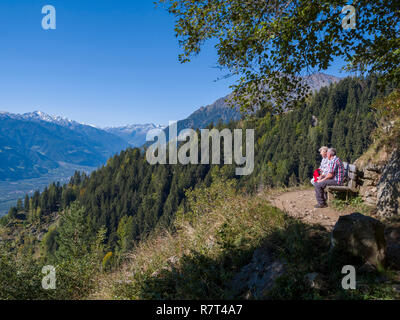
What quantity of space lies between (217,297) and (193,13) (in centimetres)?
590

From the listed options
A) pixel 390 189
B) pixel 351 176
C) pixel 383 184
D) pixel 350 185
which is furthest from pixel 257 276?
pixel 351 176

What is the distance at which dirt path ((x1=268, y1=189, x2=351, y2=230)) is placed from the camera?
6.92 m

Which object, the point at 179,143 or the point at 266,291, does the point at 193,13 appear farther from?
the point at 179,143

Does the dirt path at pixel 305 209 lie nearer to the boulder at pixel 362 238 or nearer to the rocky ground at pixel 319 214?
the rocky ground at pixel 319 214

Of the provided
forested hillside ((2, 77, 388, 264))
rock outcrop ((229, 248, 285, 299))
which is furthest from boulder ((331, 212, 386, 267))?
forested hillside ((2, 77, 388, 264))

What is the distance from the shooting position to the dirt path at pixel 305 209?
6.92 meters

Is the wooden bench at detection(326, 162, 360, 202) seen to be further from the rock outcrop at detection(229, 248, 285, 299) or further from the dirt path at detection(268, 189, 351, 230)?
the rock outcrop at detection(229, 248, 285, 299)

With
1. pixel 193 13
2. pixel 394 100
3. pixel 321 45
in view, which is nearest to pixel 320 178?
pixel 394 100

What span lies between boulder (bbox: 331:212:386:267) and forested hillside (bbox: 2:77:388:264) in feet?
284

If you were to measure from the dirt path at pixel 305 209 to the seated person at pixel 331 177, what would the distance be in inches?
17.2

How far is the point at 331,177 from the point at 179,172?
125 m

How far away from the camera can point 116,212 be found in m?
112

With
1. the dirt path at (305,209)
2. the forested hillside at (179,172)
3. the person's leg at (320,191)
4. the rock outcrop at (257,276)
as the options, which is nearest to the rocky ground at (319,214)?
the dirt path at (305,209)

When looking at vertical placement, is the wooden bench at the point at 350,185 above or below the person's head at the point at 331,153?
below
